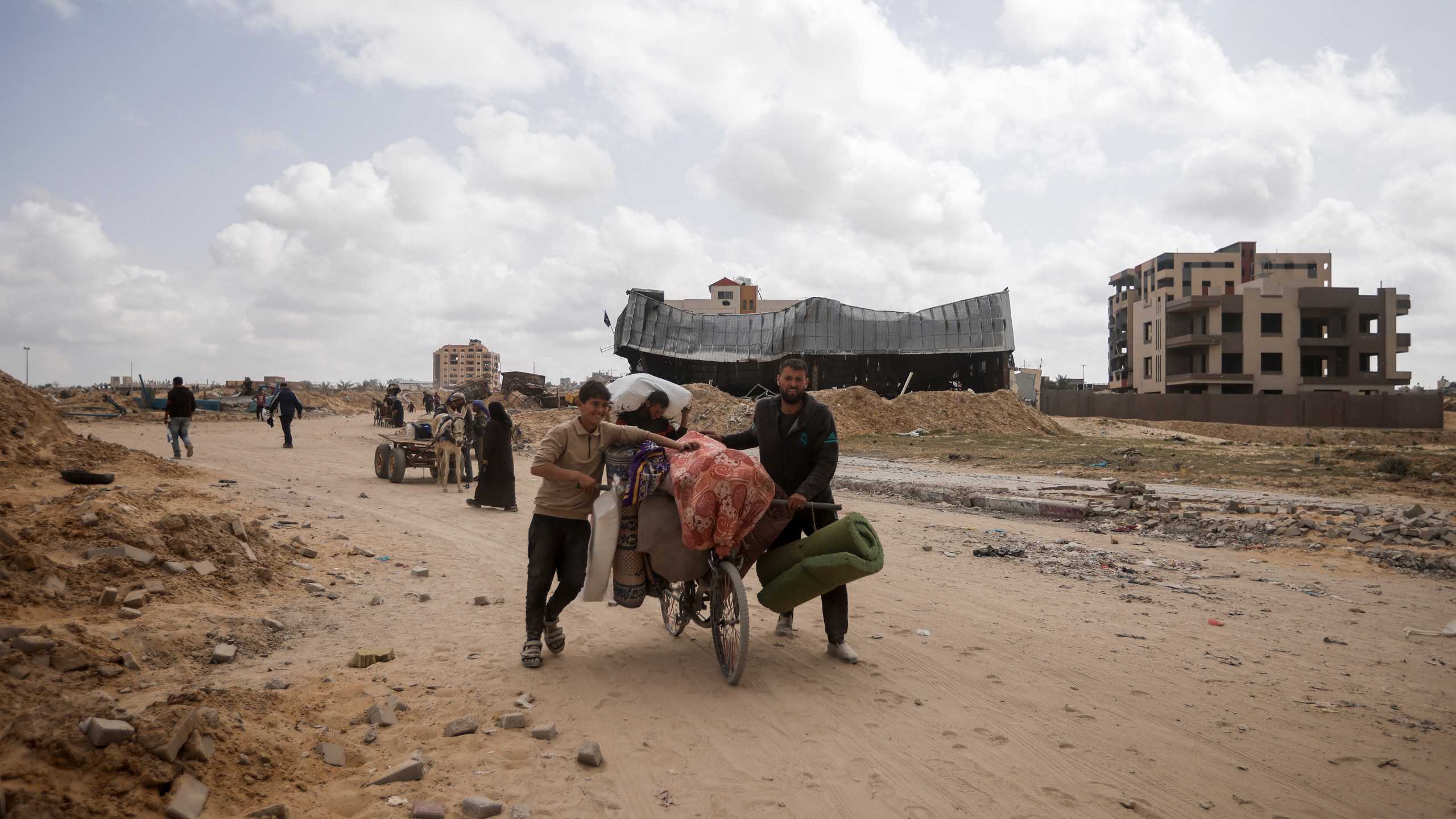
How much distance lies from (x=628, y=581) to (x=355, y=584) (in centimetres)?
384

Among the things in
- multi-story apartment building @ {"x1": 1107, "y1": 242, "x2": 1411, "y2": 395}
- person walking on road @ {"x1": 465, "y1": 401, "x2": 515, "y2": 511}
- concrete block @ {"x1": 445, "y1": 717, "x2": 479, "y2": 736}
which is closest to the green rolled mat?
concrete block @ {"x1": 445, "y1": 717, "x2": 479, "y2": 736}

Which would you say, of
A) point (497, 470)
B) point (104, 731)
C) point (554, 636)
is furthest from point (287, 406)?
point (104, 731)

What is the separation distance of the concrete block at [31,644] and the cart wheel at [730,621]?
374 cm

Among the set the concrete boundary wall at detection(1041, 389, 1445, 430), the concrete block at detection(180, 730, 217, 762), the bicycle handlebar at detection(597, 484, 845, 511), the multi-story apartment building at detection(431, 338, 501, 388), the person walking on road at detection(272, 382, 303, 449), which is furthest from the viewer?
the multi-story apartment building at detection(431, 338, 501, 388)

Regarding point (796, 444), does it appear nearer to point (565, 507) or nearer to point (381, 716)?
point (565, 507)

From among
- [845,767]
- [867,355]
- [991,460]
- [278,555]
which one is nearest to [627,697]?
[845,767]

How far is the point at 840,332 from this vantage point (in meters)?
48.5

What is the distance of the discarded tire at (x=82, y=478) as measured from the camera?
28.7 ft

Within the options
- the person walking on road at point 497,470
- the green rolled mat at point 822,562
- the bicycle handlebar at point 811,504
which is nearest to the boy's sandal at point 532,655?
the bicycle handlebar at point 811,504

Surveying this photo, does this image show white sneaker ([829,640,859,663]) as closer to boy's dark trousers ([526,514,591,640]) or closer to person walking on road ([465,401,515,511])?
boy's dark trousers ([526,514,591,640])

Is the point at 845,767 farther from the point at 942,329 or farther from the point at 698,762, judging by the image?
the point at 942,329

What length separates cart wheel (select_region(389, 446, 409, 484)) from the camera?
1486 cm

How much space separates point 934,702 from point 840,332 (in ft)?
148

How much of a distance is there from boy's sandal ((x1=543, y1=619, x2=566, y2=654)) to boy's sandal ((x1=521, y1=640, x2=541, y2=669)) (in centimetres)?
15
